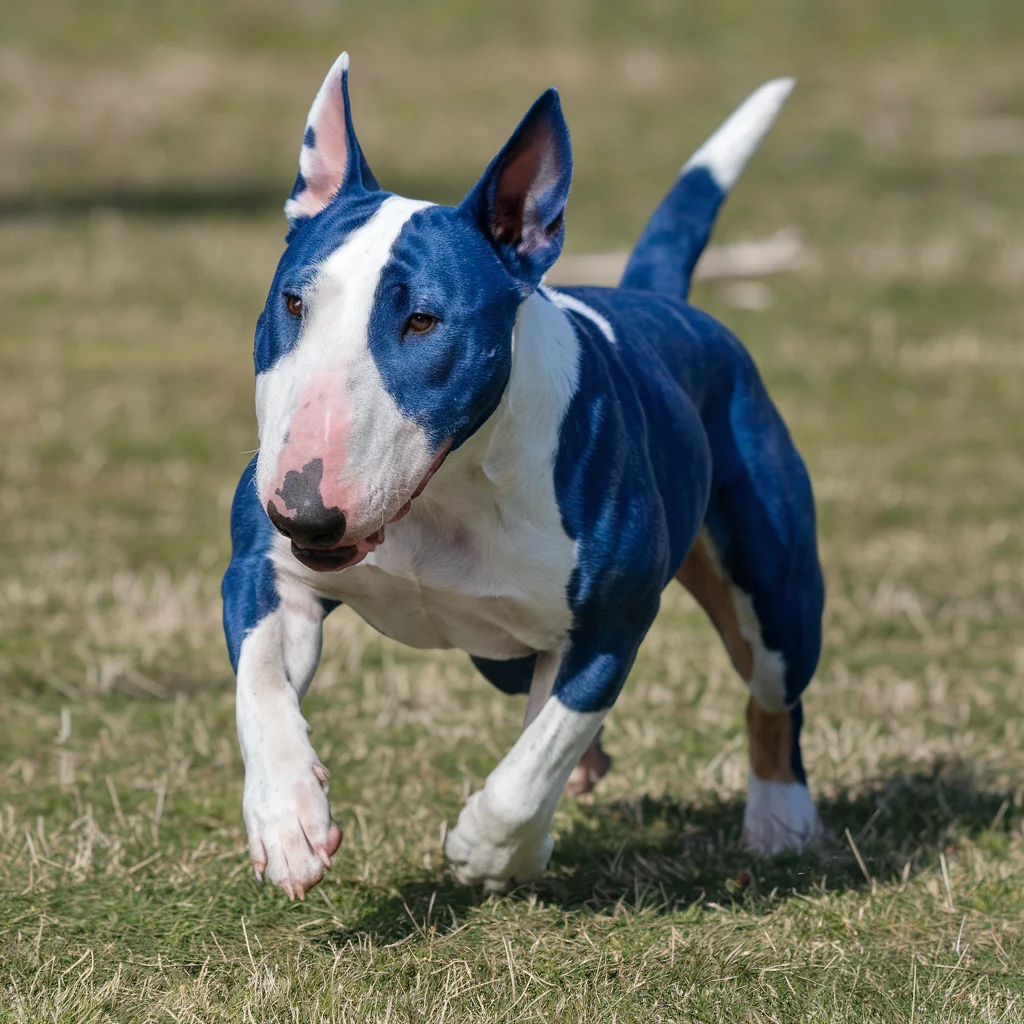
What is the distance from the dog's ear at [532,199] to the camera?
10.8 ft

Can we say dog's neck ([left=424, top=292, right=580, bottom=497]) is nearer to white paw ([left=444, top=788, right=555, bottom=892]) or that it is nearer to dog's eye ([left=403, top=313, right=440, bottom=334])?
dog's eye ([left=403, top=313, right=440, bottom=334])

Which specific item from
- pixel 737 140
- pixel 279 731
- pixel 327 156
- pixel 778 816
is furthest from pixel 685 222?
pixel 279 731

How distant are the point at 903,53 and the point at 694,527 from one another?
2506cm

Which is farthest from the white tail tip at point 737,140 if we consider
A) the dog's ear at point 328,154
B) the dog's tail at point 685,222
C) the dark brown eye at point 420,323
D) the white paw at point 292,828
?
the white paw at point 292,828

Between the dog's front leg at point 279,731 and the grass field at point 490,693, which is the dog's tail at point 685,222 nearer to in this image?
the grass field at point 490,693

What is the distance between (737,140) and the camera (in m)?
5.14

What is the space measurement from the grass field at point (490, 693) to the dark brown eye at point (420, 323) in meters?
1.20

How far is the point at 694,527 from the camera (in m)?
4.08

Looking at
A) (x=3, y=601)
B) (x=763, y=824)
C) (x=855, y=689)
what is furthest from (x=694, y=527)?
(x=3, y=601)

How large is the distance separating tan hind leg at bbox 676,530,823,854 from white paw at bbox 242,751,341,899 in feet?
5.23

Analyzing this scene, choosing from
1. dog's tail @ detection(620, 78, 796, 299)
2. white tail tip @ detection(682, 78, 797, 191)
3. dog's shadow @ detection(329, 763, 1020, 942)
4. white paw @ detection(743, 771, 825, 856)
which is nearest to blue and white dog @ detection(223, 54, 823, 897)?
dog's shadow @ detection(329, 763, 1020, 942)

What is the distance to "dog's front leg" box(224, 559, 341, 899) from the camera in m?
3.22

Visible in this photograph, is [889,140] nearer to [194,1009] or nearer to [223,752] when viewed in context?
[223,752]

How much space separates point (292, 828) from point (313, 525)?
0.63 m
